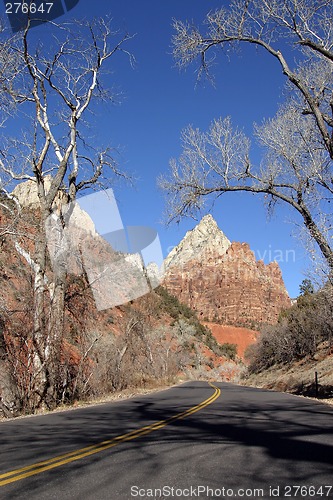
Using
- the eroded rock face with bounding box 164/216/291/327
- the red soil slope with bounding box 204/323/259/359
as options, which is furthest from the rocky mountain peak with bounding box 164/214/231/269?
the red soil slope with bounding box 204/323/259/359

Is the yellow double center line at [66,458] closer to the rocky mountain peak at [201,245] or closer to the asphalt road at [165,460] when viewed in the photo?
the asphalt road at [165,460]

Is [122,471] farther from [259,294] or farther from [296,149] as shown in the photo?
[259,294]

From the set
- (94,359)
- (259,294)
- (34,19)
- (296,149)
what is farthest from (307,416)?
(259,294)

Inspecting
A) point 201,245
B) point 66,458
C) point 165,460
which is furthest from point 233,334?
point 66,458

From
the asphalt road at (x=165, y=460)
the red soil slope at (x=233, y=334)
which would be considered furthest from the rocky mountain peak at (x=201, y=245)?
the asphalt road at (x=165, y=460)

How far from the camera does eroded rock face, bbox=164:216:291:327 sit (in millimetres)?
131125

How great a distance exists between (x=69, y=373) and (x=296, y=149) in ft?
37.0

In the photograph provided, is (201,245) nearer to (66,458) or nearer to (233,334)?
(233,334)

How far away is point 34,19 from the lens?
13.0 metres

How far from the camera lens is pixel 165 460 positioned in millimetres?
4930

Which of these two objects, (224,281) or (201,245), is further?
(201,245)

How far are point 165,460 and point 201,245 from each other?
467ft

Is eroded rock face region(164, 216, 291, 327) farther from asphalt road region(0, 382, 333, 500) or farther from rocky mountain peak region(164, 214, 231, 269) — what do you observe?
asphalt road region(0, 382, 333, 500)

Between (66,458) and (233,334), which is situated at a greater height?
(66,458)
